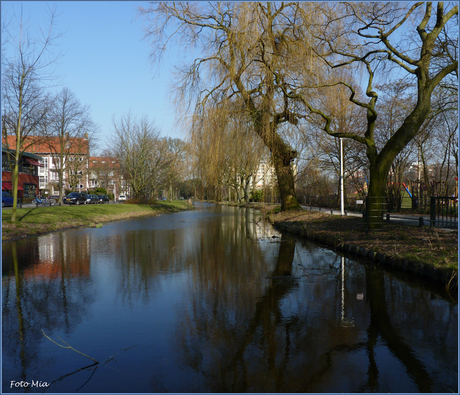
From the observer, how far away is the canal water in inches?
153

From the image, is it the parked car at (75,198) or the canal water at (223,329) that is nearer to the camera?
the canal water at (223,329)

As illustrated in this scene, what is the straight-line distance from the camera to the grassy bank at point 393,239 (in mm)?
8336

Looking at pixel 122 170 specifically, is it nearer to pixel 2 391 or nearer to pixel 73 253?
pixel 73 253

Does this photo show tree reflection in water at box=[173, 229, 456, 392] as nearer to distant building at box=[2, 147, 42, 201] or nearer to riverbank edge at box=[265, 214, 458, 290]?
riverbank edge at box=[265, 214, 458, 290]

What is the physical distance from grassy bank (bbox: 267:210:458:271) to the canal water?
29.6 inches

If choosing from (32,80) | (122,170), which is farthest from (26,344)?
(122,170)

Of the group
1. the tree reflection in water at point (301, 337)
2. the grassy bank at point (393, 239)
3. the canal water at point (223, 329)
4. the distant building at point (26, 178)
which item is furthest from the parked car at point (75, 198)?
the tree reflection in water at point (301, 337)

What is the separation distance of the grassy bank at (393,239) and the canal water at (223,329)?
75cm

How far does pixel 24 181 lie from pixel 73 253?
45.0 m

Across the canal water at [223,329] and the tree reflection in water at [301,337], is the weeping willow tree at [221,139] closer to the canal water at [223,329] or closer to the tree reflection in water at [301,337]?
the canal water at [223,329]

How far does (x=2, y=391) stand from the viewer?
3.77 metres

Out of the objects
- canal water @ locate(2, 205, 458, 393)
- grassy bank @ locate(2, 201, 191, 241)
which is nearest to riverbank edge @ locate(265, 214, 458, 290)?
canal water @ locate(2, 205, 458, 393)

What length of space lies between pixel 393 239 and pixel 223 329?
25.2ft

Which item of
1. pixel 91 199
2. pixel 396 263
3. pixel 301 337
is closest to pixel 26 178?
pixel 91 199
